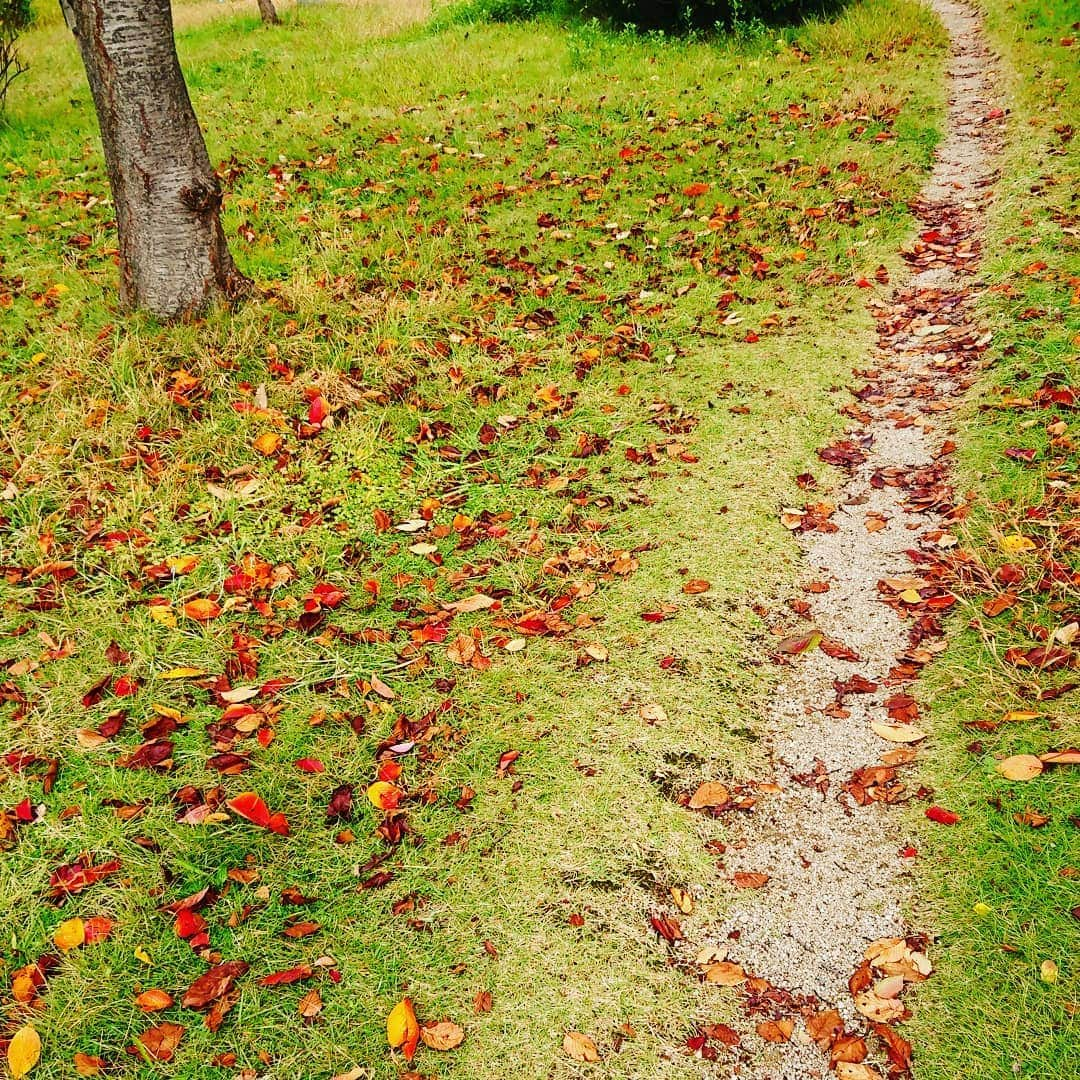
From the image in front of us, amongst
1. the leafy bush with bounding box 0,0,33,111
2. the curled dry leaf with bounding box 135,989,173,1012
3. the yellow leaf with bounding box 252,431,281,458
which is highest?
the leafy bush with bounding box 0,0,33,111

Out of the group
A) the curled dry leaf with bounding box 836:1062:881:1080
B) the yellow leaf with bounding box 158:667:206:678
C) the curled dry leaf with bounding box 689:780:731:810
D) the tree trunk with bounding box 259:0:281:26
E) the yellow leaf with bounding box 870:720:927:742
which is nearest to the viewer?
the curled dry leaf with bounding box 836:1062:881:1080

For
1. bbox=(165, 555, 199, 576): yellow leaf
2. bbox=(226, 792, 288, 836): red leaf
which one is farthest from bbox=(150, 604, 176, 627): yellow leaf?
bbox=(226, 792, 288, 836): red leaf

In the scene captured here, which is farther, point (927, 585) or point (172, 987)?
point (927, 585)

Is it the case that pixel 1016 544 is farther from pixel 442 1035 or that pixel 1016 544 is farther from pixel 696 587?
pixel 442 1035

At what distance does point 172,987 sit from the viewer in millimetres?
2131

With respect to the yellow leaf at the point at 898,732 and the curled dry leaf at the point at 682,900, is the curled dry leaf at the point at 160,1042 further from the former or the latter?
the yellow leaf at the point at 898,732

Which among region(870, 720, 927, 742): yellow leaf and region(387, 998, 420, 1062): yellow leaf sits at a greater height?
region(870, 720, 927, 742): yellow leaf

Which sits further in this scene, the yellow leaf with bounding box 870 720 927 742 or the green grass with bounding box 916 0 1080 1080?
the yellow leaf with bounding box 870 720 927 742

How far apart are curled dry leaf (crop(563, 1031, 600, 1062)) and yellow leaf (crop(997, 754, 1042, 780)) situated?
150 centimetres

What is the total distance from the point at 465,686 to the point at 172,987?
1.29 m

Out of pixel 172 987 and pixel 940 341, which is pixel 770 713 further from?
pixel 940 341

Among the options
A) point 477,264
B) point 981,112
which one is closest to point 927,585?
point 477,264

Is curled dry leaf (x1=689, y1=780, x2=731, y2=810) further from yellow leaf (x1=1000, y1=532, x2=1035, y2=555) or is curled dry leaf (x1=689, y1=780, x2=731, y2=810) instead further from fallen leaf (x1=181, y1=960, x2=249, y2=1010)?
yellow leaf (x1=1000, y1=532, x2=1035, y2=555)

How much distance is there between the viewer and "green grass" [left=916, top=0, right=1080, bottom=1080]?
6.32 feet
